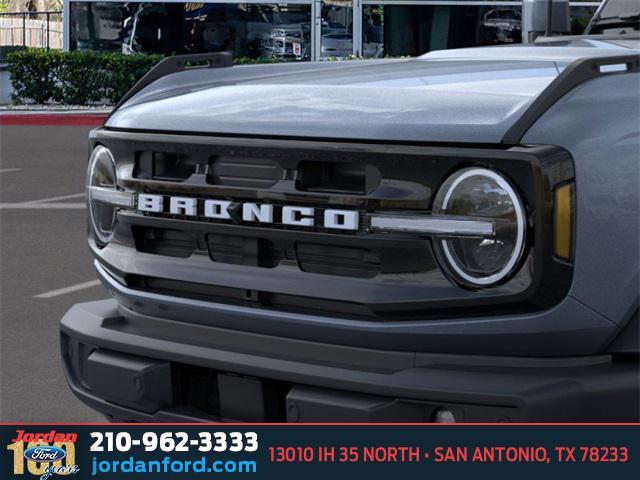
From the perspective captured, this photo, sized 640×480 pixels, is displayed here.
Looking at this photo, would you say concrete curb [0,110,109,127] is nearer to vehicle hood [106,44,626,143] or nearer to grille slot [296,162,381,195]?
vehicle hood [106,44,626,143]

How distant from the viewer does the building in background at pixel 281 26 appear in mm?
28625

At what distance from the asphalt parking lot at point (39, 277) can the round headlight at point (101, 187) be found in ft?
5.59

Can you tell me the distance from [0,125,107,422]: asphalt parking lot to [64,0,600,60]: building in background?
38.6 ft

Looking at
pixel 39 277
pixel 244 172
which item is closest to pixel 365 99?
pixel 244 172

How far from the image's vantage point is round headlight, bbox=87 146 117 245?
3.81 metres

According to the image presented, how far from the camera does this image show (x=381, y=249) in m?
3.08

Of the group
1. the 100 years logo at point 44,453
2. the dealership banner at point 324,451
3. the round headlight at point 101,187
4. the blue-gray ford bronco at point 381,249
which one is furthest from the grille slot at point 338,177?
the 100 years logo at point 44,453

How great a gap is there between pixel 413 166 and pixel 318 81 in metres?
0.63

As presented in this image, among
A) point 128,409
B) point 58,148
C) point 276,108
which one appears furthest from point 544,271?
point 58,148

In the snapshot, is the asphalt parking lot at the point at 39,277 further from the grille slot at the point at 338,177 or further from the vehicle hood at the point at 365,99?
the grille slot at the point at 338,177

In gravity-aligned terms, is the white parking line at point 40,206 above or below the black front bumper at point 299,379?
below

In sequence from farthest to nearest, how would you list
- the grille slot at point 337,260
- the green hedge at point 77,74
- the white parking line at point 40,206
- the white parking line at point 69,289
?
the green hedge at point 77,74 < the white parking line at point 40,206 < the white parking line at point 69,289 < the grille slot at point 337,260

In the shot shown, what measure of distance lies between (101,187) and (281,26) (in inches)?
1002

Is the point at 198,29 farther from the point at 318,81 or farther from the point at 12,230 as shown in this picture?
the point at 318,81
